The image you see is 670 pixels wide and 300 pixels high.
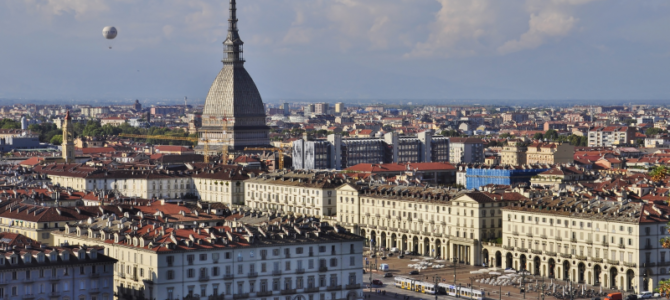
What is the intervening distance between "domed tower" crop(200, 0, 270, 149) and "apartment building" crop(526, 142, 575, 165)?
1505 inches

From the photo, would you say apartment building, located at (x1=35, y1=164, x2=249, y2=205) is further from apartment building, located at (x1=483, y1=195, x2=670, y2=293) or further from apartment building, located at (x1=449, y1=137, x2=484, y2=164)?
apartment building, located at (x1=449, y1=137, x2=484, y2=164)

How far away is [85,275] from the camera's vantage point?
51188 millimetres

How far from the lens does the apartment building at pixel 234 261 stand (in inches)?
2072

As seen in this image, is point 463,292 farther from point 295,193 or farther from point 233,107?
point 233,107

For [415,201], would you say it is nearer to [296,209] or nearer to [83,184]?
[296,209]

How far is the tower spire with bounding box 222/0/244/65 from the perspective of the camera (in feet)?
566

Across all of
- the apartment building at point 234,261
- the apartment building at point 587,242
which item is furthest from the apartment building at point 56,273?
the apartment building at point 587,242

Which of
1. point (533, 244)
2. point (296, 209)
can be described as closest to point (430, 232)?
point (533, 244)

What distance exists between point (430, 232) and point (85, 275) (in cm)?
3607

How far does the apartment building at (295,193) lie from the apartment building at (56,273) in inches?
1698

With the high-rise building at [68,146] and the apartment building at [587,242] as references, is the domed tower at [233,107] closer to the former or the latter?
the high-rise building at [68,146]

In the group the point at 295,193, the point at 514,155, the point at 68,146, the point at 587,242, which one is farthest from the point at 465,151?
the point at 587,242

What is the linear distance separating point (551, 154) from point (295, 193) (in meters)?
62.0

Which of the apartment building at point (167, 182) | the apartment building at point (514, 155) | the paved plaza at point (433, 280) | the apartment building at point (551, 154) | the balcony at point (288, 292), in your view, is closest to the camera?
the balcony at point (288, 292)
